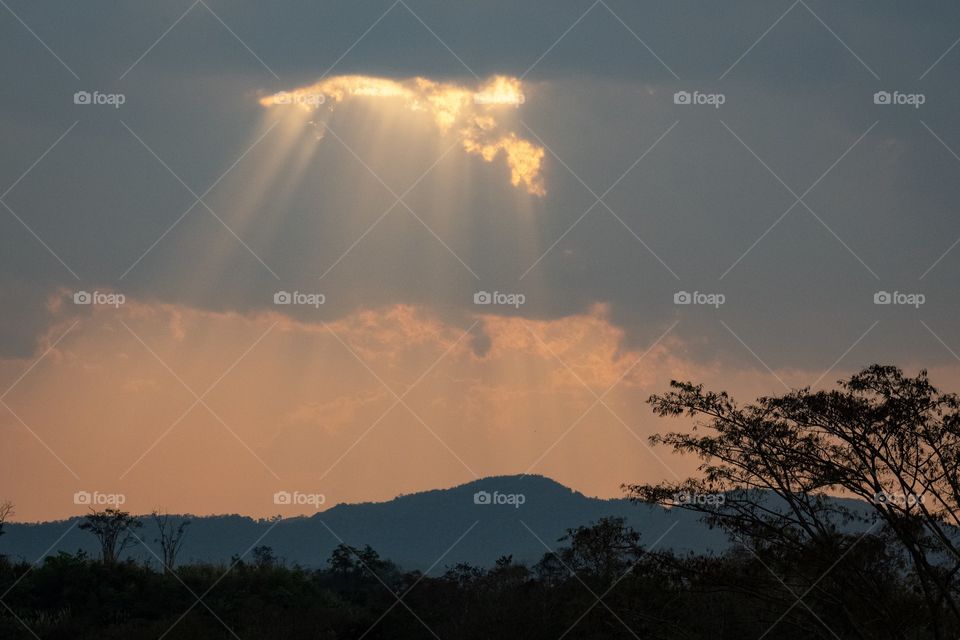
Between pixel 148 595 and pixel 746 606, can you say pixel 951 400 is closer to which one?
pixel 746 606

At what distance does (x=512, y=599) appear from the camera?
49.4 meters

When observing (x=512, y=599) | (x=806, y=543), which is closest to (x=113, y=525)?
(x=512, y=599)

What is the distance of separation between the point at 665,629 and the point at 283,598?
2789 centimetres

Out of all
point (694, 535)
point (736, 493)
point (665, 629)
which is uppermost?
point (694, 535)

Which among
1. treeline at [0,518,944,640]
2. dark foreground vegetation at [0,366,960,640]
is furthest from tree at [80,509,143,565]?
dark foreground vegetation at [0,366,960,640]

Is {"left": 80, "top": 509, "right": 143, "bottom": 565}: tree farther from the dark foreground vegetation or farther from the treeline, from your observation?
the dark foreground vegetation

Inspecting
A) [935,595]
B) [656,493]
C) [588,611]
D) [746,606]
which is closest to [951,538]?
[935,595]

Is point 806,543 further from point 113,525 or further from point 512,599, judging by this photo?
point 113,525

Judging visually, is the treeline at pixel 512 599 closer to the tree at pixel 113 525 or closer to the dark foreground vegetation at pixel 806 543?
the dark foreground vegetation at pixel 806 543

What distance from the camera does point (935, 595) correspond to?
89.1ft

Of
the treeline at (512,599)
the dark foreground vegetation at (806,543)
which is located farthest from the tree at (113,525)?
the dark foreground vegetation at (806,543)

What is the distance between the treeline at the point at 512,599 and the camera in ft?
89.1

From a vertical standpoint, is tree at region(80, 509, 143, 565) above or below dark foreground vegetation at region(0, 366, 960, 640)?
above

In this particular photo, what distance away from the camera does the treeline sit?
2717 cm
